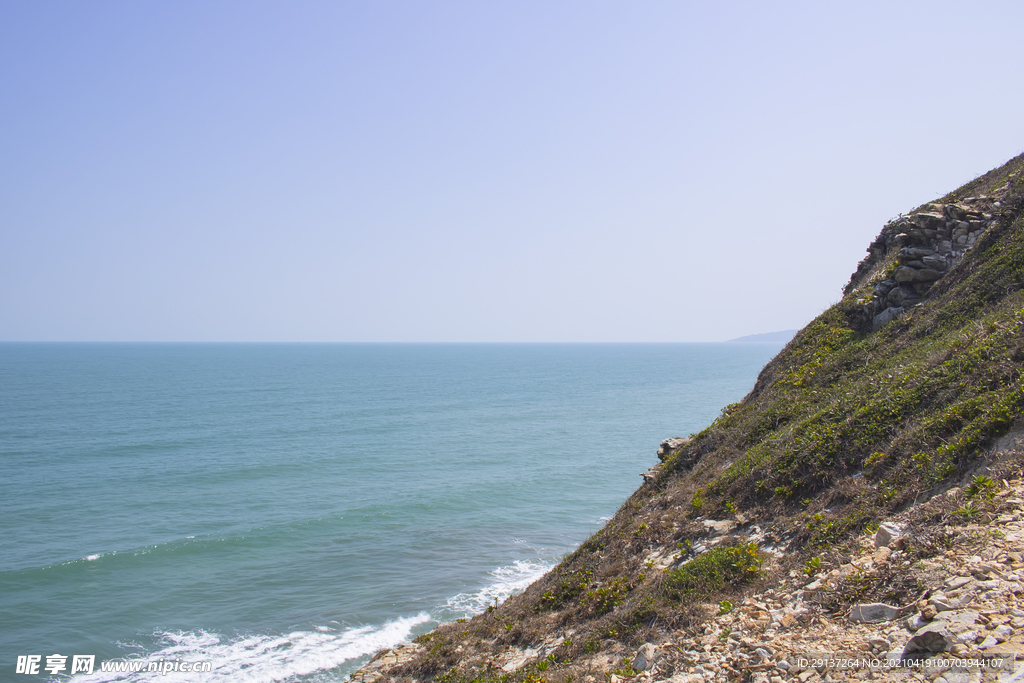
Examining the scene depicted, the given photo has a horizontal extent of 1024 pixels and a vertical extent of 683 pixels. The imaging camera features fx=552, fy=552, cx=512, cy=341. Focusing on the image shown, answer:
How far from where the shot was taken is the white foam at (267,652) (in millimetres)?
21438

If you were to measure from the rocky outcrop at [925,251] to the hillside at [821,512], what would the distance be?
7cm

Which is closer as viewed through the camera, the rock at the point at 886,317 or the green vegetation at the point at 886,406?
the green vegetation at the point at 886,406

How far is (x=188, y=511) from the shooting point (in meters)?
40.1

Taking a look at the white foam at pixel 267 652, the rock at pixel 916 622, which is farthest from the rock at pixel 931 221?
the white foam at pixel 267 652

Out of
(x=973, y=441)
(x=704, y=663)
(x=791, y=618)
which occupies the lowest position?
(x=704, y=663)

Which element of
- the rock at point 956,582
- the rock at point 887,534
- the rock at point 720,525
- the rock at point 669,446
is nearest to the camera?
the rock at point 956,582

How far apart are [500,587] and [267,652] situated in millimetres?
11171

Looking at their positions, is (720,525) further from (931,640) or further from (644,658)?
(931,640)

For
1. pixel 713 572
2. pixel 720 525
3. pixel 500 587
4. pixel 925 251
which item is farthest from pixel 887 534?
pixel 500 587

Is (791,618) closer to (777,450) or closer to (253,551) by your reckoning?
(777,450)

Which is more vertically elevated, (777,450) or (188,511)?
(777,450)

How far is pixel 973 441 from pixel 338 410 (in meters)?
84.7

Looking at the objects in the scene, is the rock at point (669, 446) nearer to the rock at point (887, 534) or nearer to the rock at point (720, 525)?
the rock at point (720, 525)

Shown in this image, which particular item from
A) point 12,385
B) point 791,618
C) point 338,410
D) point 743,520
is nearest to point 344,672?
point 743,520
